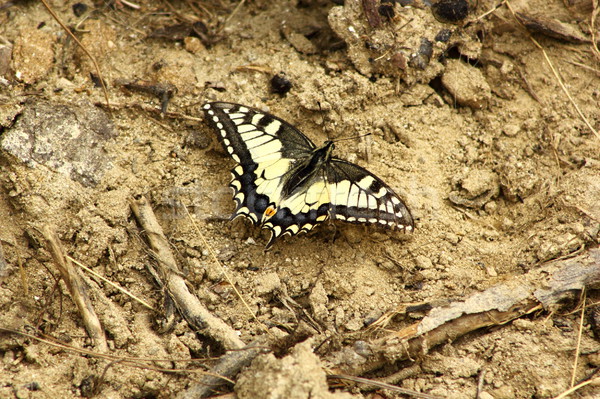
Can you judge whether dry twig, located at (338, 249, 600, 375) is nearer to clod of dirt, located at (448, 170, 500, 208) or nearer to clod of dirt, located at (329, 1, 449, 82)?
clod of dirt, located at (448, 170, 500, 208)

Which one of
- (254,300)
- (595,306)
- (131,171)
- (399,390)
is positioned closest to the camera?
(399,390)

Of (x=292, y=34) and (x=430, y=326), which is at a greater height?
(x=292, y=34)

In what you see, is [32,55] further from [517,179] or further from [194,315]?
[517,179]

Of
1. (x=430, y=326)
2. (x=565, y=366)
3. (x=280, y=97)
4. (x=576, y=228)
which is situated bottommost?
(x=565, y=366)

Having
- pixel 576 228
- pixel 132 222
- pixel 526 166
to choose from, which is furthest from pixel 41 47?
pixel 576 228

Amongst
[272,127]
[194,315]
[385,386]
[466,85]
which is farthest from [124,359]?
[466,85]

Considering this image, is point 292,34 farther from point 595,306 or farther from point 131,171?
point 595,306
